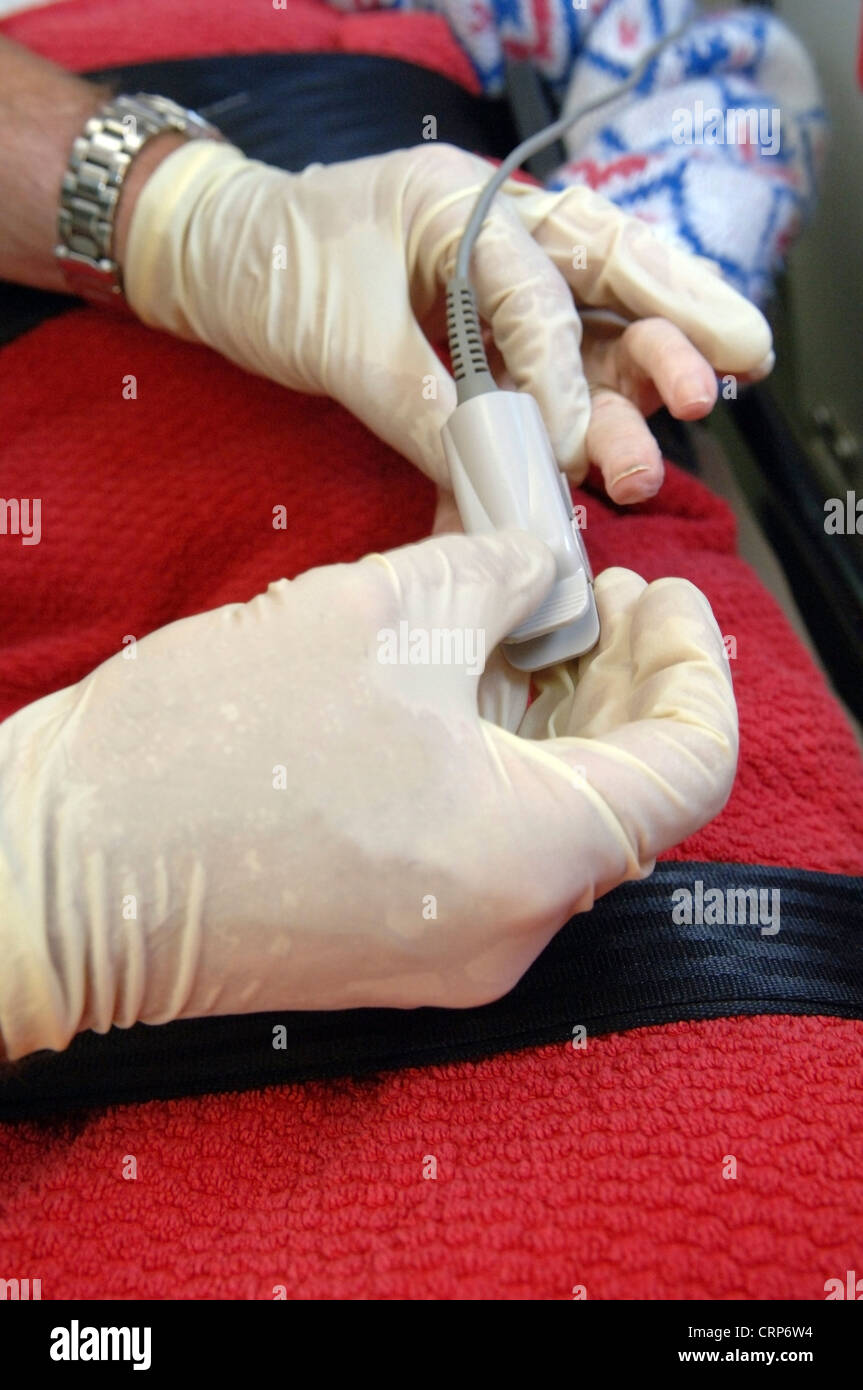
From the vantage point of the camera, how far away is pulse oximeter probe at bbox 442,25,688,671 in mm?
488

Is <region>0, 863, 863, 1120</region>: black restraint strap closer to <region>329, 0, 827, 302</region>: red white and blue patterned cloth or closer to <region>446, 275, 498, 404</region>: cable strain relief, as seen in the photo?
<region>446, 275, 498, 404</region>: cable strain relief

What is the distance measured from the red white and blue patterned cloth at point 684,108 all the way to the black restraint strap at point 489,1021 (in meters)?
0.54

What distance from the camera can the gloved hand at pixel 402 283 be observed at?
1.89ft

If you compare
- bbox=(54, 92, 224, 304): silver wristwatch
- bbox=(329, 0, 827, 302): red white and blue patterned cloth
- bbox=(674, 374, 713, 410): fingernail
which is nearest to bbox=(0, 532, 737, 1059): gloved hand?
bbox=(674, 374, 713, 410): fingernail

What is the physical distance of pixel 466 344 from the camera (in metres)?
0.52

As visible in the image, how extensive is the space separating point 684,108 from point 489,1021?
2.42 feet

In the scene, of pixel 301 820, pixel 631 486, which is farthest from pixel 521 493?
pixel 301 820

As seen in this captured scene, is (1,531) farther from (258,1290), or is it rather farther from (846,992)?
(846,992)

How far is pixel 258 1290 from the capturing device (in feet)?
1.37

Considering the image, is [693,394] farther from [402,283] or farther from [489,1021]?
[489,1021]

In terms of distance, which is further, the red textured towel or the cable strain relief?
the cable strain relief

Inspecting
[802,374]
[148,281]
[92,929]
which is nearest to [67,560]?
[148,281]

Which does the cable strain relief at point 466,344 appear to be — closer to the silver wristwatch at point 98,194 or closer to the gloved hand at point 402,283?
the gloved hand at point 402,283

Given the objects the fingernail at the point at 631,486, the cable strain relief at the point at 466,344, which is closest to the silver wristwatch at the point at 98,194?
the cable strain relief at the point at 466,344
